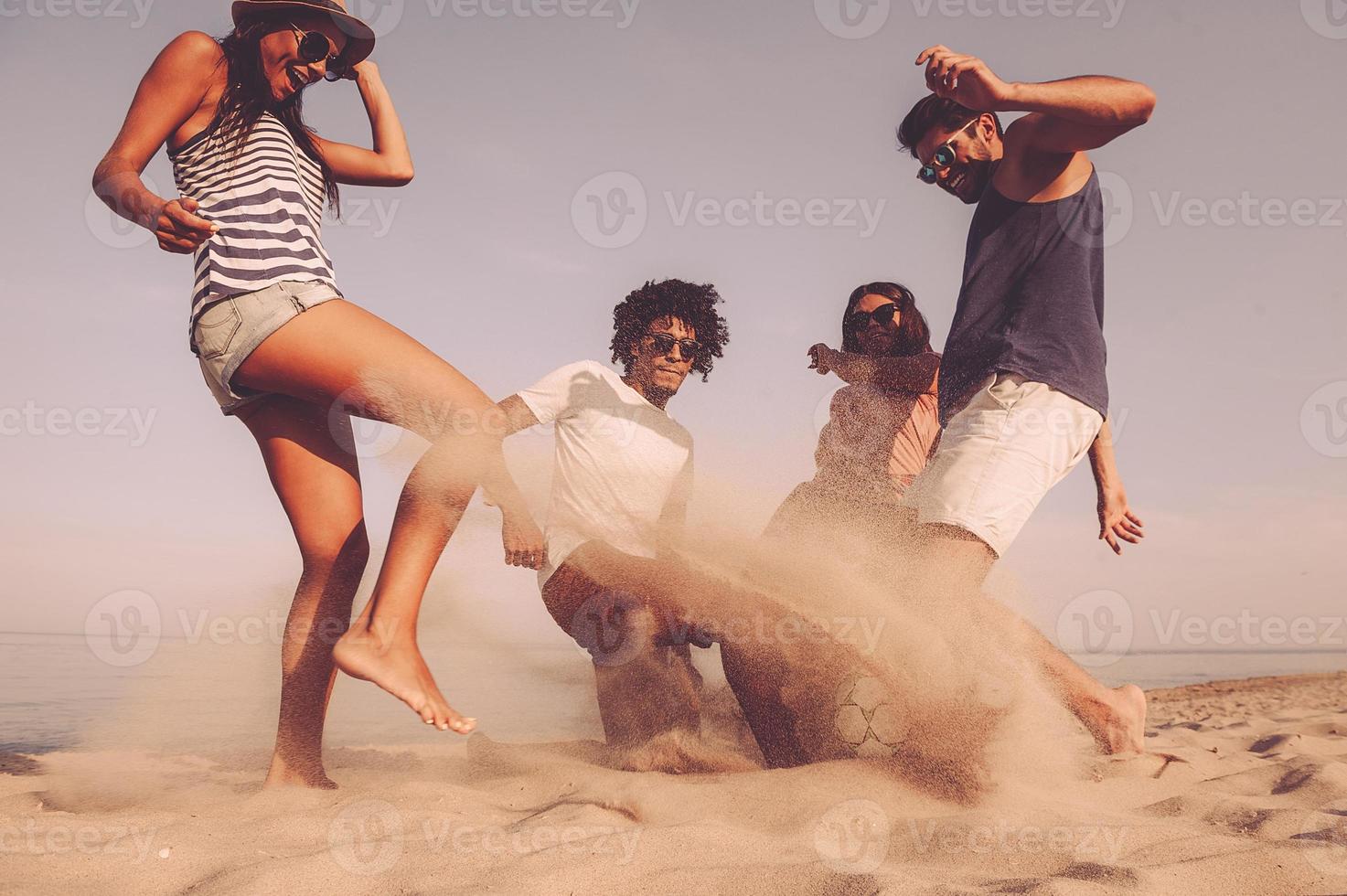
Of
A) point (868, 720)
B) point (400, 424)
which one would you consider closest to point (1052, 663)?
point (868, 720)

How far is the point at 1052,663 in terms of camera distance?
2.56m

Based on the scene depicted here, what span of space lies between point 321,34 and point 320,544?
149cm

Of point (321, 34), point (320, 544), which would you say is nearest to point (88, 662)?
point (320, 544)

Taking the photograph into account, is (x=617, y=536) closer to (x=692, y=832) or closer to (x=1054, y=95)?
(x=692, y=832)

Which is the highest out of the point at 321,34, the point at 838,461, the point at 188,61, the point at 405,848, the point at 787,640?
the point at 321,34

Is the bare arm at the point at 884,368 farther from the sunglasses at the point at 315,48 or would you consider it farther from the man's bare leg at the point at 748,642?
the sunglasses at the point at 315,48

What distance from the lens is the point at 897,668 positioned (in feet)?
8.37

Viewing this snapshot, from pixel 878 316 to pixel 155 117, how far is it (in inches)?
107

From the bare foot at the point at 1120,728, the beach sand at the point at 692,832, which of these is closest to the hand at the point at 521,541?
the beach sand at the point at 692,832

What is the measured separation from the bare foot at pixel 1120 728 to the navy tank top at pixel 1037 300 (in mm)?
862

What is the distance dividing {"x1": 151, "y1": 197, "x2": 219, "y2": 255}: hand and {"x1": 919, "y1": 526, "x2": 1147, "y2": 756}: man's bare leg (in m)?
2.08

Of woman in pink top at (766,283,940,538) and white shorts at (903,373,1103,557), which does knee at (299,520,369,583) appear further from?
white shorts at (903,373,1103,557)

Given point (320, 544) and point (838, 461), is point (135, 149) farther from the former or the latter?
point (838, 461)

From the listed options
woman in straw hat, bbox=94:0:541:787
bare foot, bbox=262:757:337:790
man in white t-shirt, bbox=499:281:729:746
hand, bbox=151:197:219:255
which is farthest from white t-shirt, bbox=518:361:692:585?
hand, bbox=151:197:219:255
